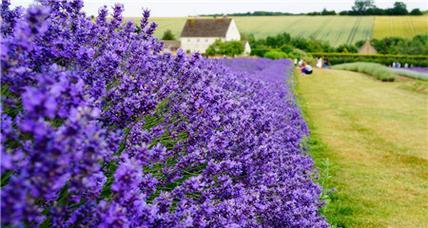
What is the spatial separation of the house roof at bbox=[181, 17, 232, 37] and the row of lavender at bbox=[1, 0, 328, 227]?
2204 inches

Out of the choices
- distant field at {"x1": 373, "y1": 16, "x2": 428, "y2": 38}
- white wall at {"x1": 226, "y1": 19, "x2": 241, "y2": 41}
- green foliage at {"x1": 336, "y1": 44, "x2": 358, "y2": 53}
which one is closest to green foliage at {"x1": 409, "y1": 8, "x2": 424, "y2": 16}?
distant field at {"x1": 373, "y1": 16, "x2": 428, "y2": 38}

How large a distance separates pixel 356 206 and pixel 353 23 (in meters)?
77.7

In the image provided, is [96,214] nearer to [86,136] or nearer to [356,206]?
[86,136]

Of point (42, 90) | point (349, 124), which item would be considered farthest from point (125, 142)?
point (349, 124)

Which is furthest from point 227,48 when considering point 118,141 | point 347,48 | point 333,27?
point 118,141

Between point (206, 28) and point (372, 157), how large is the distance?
5312 cm

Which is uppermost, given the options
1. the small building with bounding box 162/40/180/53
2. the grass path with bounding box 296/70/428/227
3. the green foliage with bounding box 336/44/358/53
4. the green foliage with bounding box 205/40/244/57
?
the small building with bounding box 162/40/180/53

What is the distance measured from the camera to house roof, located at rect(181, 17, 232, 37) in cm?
6059

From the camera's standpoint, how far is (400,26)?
2815 inches

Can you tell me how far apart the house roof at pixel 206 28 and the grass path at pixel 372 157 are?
42120 millimetres

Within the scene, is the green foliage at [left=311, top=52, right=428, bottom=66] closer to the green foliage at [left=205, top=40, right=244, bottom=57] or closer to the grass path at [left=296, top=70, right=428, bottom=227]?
the green foliage at [left=205, top=40, right=244, bottom=57]

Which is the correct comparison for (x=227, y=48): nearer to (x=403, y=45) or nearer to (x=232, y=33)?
(x=232, y=33)

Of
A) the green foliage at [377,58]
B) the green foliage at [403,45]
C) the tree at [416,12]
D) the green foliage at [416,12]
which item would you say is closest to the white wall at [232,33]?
the green foliage at [377,58]

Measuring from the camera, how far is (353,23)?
8012 centimetres
